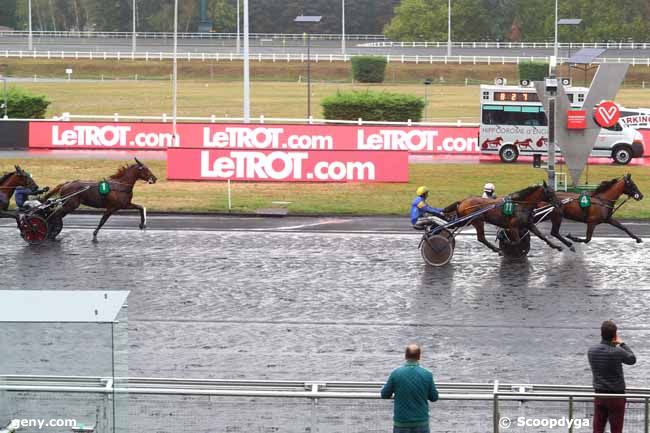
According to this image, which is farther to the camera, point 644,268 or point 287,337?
point 644,268

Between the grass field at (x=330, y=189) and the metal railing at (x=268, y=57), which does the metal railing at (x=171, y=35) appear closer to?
the metal railing at (x=268, y=57)

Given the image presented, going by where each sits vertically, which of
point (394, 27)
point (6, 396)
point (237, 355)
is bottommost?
point (237, 355)

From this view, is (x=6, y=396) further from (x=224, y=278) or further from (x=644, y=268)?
(x=644, y=268)

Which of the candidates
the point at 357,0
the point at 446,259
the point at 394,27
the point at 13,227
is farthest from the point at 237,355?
the point at 357,0

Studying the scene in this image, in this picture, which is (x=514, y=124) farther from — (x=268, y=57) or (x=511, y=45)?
(x=511, y=45)

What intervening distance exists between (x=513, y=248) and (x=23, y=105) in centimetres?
2848

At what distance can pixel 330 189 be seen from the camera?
1105 inches

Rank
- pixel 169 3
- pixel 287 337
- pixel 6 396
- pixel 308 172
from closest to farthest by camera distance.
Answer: pixel 6 396 → pixel 287 337 → pixel 308 172 → pixel 169 3

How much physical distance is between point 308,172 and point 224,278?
11.4 m

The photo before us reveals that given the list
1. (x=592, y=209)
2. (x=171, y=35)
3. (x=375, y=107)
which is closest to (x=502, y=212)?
(x=592, y=209)

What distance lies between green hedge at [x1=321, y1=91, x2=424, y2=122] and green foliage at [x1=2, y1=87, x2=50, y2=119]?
1073 centimetres

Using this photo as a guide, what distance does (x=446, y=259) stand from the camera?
1870cm

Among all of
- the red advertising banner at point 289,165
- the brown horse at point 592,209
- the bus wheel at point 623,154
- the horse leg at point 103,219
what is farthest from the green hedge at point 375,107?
the brown horse at point 592,209

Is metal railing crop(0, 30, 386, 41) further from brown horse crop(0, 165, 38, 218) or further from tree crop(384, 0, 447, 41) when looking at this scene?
brown horse crop(0, 165, 38, 218)
